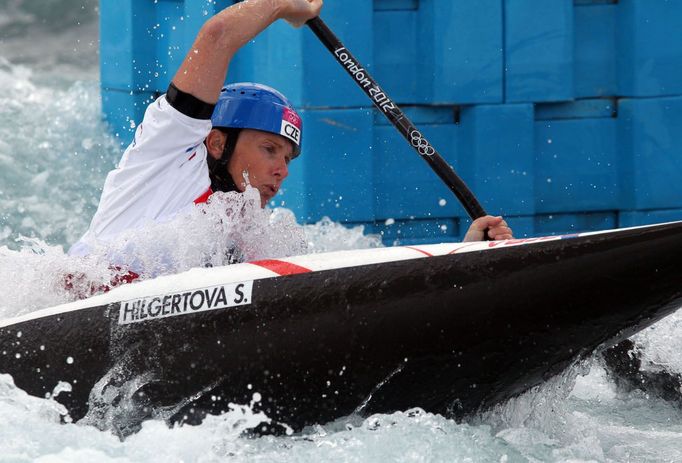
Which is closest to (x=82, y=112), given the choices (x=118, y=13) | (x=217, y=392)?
(x=118, y=13)

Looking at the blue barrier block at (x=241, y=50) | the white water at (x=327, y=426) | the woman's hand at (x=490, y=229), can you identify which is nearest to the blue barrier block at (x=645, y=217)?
the blue barrier block at (x=241, y=50)

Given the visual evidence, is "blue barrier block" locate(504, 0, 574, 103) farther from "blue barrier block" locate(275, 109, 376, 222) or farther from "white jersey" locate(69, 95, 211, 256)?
"white jersey" locate(69, 95, 211, 256)

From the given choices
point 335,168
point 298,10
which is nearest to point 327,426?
point 298,10

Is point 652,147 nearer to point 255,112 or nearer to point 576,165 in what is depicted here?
point 576,165

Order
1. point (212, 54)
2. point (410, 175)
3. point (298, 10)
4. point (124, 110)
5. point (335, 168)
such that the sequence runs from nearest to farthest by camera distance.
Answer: point (212, 54), point (298, 10), point (335, 168), point (410, 175), point (124, 110)

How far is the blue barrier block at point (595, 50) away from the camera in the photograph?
204 inches

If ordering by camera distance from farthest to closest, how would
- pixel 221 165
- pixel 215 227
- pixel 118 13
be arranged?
pixel 118 13
pixel 221 165
pixel 215 227

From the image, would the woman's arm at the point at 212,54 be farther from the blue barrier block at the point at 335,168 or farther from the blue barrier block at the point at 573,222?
the blue barrier block at the point at 573,222

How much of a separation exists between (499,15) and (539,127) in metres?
0.57

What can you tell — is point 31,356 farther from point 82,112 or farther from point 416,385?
point 82,112

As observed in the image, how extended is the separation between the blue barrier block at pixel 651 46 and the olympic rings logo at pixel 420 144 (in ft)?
5.42

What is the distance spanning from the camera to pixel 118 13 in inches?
238

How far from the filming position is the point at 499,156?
502 centimetres

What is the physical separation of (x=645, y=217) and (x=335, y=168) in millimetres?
1549
